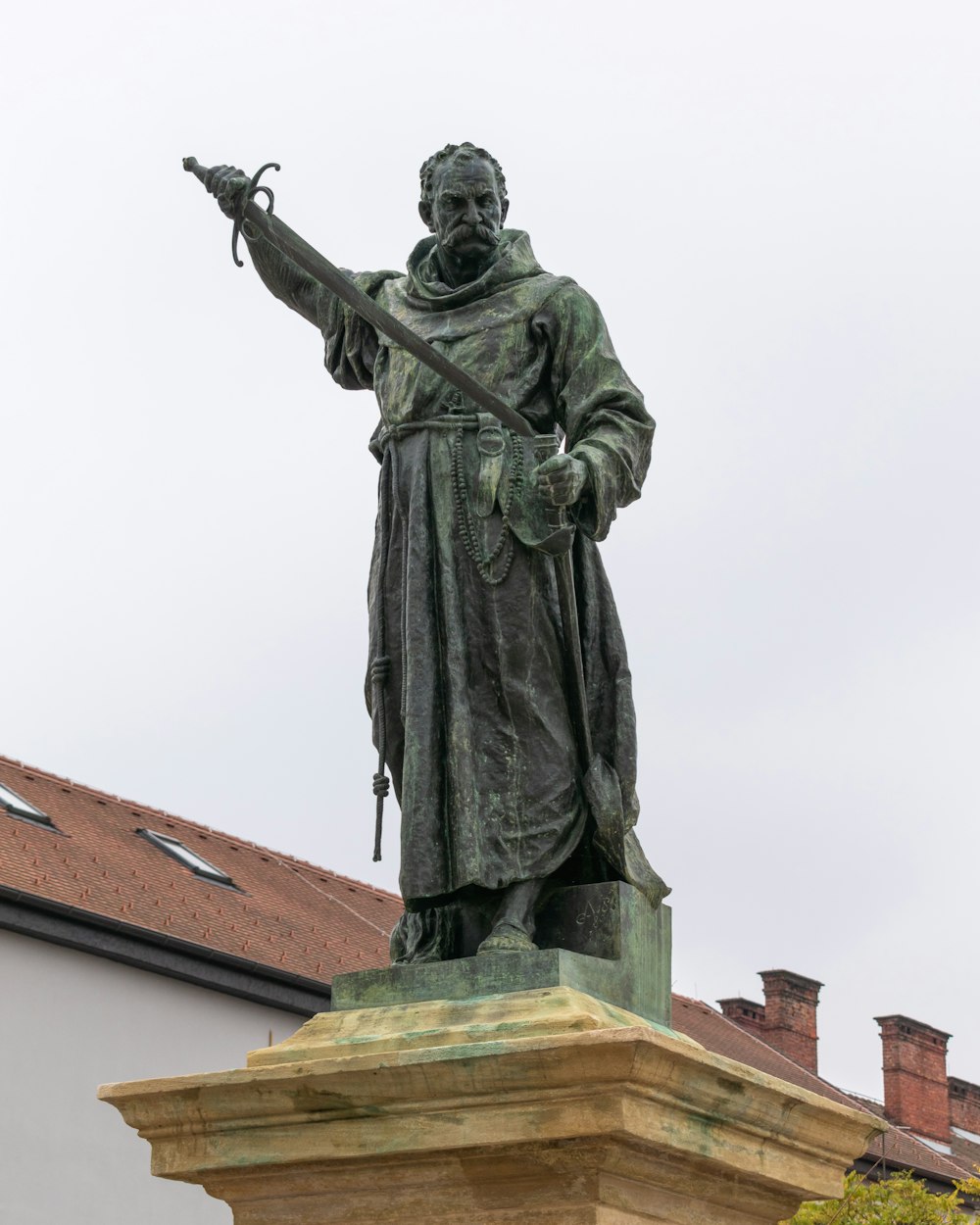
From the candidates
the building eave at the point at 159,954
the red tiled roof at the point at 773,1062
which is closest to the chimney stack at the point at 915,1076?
the red tiled roof at the point at 773,1062

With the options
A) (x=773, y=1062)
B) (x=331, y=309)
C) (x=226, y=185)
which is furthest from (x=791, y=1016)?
(x=226, y=185)

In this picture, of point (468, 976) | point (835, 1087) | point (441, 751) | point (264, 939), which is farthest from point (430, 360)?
point (835, 1087)

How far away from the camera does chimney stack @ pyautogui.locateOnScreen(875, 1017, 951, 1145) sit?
3856 cm

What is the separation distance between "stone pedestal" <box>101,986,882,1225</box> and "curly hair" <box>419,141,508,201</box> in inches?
91.1

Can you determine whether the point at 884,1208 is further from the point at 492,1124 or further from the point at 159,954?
the point at 492,1124

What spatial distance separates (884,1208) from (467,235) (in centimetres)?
1418

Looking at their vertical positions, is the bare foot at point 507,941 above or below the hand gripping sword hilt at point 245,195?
below

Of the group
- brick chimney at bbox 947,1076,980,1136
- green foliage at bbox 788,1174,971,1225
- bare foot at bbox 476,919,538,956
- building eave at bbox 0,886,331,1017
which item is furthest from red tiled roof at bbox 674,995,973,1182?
bare foot at bbox 476,919,538,956

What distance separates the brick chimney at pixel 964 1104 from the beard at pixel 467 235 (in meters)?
38.0

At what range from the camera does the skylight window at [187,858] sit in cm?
2497

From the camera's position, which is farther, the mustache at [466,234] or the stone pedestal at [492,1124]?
the mustache at [466,234]

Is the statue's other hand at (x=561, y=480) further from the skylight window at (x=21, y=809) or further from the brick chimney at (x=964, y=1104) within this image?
the brick chimney at (x=964, y=1104)

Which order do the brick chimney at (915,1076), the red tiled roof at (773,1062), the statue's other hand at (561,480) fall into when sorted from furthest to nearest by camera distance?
the brick chimney at (915,1076) → the red tiled roof at (773,1062) → the statue's other hand at (561,480)

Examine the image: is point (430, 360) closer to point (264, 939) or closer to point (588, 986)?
point (588, 986)
